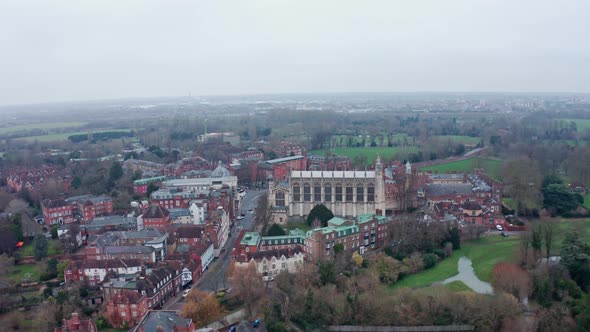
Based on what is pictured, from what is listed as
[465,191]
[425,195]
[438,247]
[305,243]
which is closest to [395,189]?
[425,195]

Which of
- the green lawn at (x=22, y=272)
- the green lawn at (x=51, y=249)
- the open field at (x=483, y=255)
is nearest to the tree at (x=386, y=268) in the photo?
the open field at (x=483, y=255)

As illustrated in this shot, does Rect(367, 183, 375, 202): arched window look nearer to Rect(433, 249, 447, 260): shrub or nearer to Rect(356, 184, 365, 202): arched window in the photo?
Rect(356, 184, 365, 202): arched window

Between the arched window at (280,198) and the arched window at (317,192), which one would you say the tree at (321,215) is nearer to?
the arched window at (317,192)

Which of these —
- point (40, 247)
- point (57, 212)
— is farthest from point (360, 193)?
A: point (57, 212)

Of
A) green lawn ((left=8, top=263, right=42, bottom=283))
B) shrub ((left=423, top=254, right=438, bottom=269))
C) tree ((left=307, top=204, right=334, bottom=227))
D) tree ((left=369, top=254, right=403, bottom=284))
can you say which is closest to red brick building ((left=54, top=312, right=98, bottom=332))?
green lawn ((left=8, top=263, right=42, bottom=283))

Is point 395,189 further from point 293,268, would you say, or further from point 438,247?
point 293,268

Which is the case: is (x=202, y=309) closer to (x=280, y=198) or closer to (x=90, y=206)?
(x=280, y=198)
